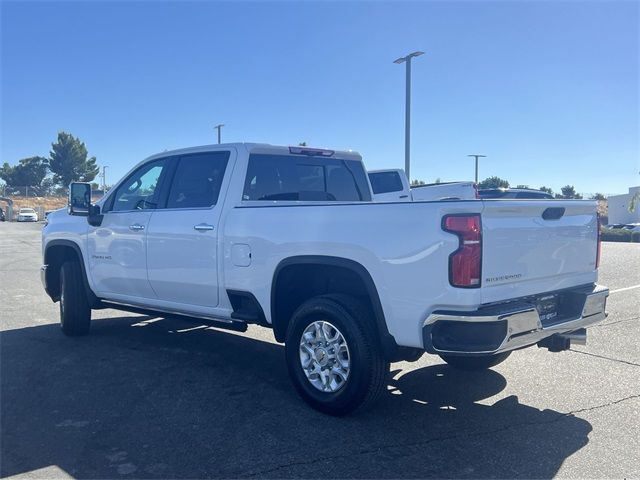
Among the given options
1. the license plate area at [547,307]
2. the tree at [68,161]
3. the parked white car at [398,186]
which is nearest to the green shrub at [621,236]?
the parked white car at [398,186]

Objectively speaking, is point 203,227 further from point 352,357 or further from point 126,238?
point 352,357

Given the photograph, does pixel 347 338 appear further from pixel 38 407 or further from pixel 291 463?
pixel 38 407

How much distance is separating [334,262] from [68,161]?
7447 cm

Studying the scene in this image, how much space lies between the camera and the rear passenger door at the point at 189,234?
5375mm


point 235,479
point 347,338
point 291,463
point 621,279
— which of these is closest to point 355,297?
point 347,338

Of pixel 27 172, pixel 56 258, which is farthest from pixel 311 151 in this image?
pixel 27 172

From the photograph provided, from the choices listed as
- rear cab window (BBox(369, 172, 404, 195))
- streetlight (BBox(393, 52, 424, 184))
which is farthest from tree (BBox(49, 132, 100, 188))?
rear cab window (BBox(369, 172, 404, 195))

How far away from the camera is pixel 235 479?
3.41m

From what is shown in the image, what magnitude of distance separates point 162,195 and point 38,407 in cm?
232

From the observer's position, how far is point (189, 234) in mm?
5512

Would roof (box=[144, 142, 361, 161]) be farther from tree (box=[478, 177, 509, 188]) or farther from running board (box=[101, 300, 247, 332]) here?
tree (box=[478, 177, 509, 188])

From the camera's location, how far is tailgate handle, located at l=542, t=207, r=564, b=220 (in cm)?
428


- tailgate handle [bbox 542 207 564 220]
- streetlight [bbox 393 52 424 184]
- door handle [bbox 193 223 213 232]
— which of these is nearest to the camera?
tailgate handle [bbox 542 207 564 220]

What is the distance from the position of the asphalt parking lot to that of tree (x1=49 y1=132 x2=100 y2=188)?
70.7m
